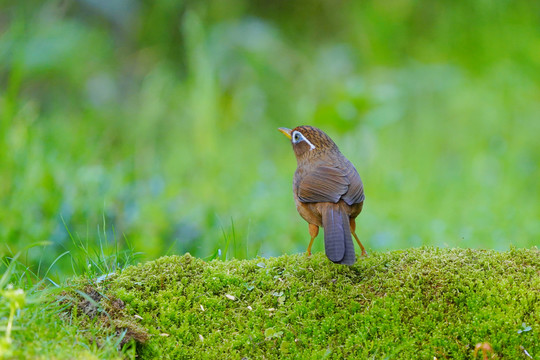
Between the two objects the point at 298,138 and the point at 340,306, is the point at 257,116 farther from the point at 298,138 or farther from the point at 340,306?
the point at 340,306

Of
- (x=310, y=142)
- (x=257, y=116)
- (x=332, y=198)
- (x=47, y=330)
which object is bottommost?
(x=47, y=330)

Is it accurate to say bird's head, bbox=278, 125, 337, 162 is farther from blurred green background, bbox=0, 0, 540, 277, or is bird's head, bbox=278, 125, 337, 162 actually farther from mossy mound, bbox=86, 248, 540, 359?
blurred green background, bbox=0, 0, 540, 277

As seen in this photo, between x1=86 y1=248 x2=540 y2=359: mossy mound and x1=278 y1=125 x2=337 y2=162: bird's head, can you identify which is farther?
x1=278 y1=125 x2=337 y2=162: bird's head

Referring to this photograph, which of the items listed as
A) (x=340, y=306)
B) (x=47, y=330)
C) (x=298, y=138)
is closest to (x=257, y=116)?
(x=298, y=138)

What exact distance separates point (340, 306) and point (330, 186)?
767 mm

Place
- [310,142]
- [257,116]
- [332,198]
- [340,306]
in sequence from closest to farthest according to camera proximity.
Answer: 1. [340,306]
2. [332,198]
3. [310,142]
4. [257,116]

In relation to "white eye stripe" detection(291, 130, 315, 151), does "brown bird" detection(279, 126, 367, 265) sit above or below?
below

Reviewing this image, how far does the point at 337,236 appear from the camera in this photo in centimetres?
309

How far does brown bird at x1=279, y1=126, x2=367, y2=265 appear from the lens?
3.05 meters

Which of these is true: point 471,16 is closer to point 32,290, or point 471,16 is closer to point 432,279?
point 432,279

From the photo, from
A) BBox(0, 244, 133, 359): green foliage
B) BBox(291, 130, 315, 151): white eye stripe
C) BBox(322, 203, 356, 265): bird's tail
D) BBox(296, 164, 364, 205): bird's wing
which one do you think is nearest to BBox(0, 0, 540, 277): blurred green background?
BBox(291, 130, 315, 151): white eye stripe

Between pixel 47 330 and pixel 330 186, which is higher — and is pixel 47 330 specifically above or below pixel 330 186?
below

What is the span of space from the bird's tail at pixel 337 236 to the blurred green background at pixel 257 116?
183cm

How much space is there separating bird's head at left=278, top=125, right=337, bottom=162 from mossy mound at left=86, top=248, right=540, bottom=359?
0.99 metres
